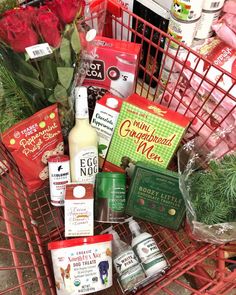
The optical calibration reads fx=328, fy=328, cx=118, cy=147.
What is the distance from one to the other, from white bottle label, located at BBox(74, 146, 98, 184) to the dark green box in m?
0.13

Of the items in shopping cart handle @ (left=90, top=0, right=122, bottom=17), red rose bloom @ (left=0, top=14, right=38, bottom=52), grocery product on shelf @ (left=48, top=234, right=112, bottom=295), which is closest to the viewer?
red rose bloom @ (left=0, top=14, right=38, bottom=52)

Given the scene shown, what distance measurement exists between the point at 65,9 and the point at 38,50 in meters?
0.12

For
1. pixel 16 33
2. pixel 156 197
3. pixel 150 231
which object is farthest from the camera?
pixel 150 231

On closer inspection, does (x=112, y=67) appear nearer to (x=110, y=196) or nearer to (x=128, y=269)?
(x=110, y=196)

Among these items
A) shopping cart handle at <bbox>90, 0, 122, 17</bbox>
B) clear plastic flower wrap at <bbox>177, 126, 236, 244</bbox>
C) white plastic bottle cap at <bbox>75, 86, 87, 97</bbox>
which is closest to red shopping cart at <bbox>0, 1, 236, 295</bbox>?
shopping cart handle at <bbox>90, 0, 122, 17</bbox>

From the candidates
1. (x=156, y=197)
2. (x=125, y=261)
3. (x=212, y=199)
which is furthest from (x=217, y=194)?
(x=125, y=261)

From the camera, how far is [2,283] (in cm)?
117

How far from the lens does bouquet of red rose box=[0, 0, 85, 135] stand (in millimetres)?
743

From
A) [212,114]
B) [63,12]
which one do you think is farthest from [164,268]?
[63,12]

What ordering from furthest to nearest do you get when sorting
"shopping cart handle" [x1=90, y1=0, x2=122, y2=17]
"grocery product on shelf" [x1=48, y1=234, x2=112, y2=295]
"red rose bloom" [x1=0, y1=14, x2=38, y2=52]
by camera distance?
"shopping cart handle" [x1=90, y1=0, x2=122, y2=17] < "grocery product on shelf" [x1=48, y1=234, x2=112, y2=295] < "red rose bloom" [x1=0, y1=14, x2=38, y2=52]

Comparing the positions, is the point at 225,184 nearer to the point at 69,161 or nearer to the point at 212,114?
the point at 212,114

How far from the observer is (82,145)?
951 millimetres

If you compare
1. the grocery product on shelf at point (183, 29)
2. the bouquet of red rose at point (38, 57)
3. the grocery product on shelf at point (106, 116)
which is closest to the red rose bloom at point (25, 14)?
the bouquet of red rose at point (38, 57)

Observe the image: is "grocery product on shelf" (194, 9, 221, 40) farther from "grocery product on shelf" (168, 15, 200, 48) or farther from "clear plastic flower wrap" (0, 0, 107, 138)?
"clear plastic flower wrap" (0, 0, 107, 138)
